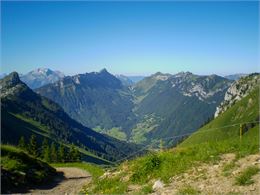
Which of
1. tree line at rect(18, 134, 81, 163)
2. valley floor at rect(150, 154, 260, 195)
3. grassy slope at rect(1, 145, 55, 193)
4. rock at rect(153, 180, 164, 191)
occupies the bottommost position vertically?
tree line at rect(18, 134, 81, 163)

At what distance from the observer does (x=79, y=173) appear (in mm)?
46219

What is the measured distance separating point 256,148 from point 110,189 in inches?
359

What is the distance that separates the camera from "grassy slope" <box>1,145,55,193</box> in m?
26.1

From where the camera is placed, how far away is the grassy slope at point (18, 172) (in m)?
26.1

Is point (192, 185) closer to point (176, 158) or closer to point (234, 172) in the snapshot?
point (234, 172)

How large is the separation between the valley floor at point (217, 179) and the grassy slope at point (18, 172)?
12688 millimetres

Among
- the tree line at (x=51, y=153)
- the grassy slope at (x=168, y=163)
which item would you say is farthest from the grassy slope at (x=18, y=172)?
the tree line at (x=51, y=153)

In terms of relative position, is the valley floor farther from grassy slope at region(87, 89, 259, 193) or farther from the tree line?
the tree line

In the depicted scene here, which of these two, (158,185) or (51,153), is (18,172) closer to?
(158,185)

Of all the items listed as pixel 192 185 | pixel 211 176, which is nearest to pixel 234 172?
pixel 211 176

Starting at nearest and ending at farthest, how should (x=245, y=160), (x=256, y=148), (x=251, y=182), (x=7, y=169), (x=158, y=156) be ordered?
(x=251, y=182)
(x=245, y=160)
(x=256, y=148)
(x=158, y=156)
(x=7, y=169)

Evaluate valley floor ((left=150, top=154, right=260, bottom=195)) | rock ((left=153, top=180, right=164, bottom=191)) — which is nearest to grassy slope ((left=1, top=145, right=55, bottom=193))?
rock ((left=153, top=180, right=164, bottom=191))

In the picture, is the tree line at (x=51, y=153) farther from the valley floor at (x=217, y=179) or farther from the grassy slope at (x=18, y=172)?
the valley floor at (x=217, y=179)

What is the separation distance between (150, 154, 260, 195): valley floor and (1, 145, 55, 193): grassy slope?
12688 mm
